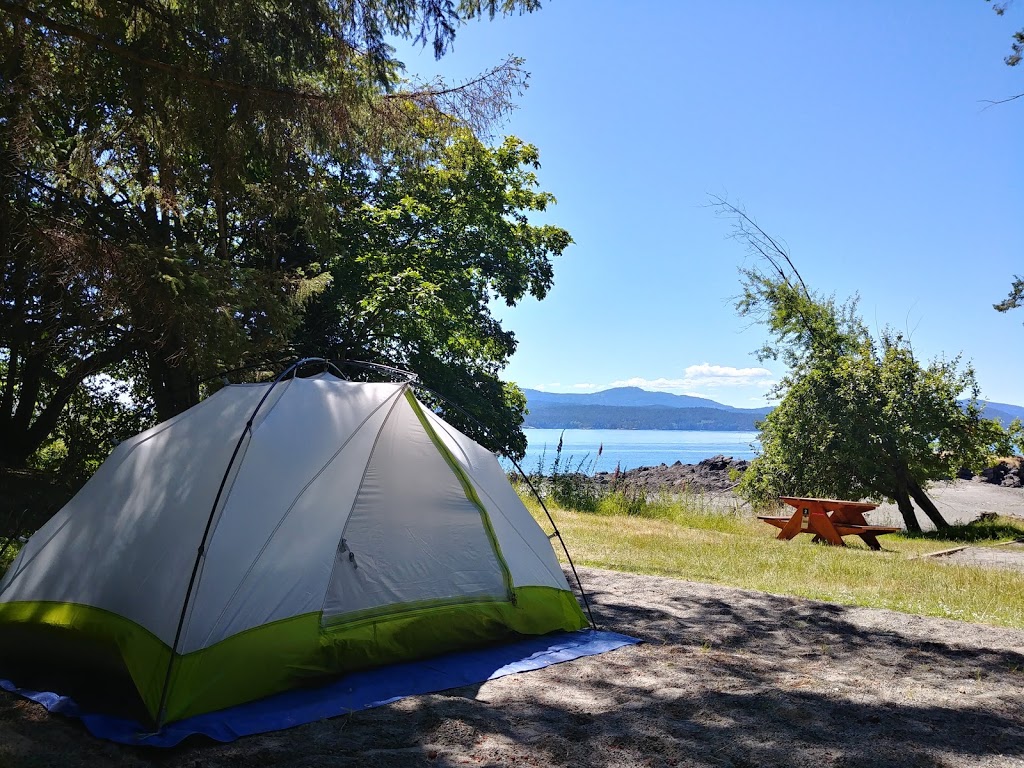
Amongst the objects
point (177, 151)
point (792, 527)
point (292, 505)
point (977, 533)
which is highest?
point (177, 151)

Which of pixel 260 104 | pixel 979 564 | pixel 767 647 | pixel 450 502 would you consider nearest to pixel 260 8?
pixel 260 104

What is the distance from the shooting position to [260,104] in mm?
6816

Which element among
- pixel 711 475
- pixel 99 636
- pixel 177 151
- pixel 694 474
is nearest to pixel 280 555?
pixel 99 636

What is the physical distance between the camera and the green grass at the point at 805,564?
317 inches

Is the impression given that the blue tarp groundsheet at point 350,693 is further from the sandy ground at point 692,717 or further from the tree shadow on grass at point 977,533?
the tree shadow on grass at point 977,533

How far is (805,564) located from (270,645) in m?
7.54

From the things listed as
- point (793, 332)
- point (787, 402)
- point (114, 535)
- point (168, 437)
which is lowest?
point (114, 535)

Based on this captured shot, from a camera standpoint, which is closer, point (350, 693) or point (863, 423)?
point (350, 693)

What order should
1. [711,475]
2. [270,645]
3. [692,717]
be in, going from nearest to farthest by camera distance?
[692,717]
[270,645]
[711,475]

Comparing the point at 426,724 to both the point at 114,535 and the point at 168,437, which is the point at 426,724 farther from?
the point at 168,437

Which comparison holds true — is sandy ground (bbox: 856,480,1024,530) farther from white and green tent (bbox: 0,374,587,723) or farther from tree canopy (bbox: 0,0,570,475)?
white and green tent (bbox: 0,374,587,723)

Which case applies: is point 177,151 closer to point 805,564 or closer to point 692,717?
point 692,717

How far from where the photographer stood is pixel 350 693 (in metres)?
4.62

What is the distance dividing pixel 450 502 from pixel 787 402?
1316cm
